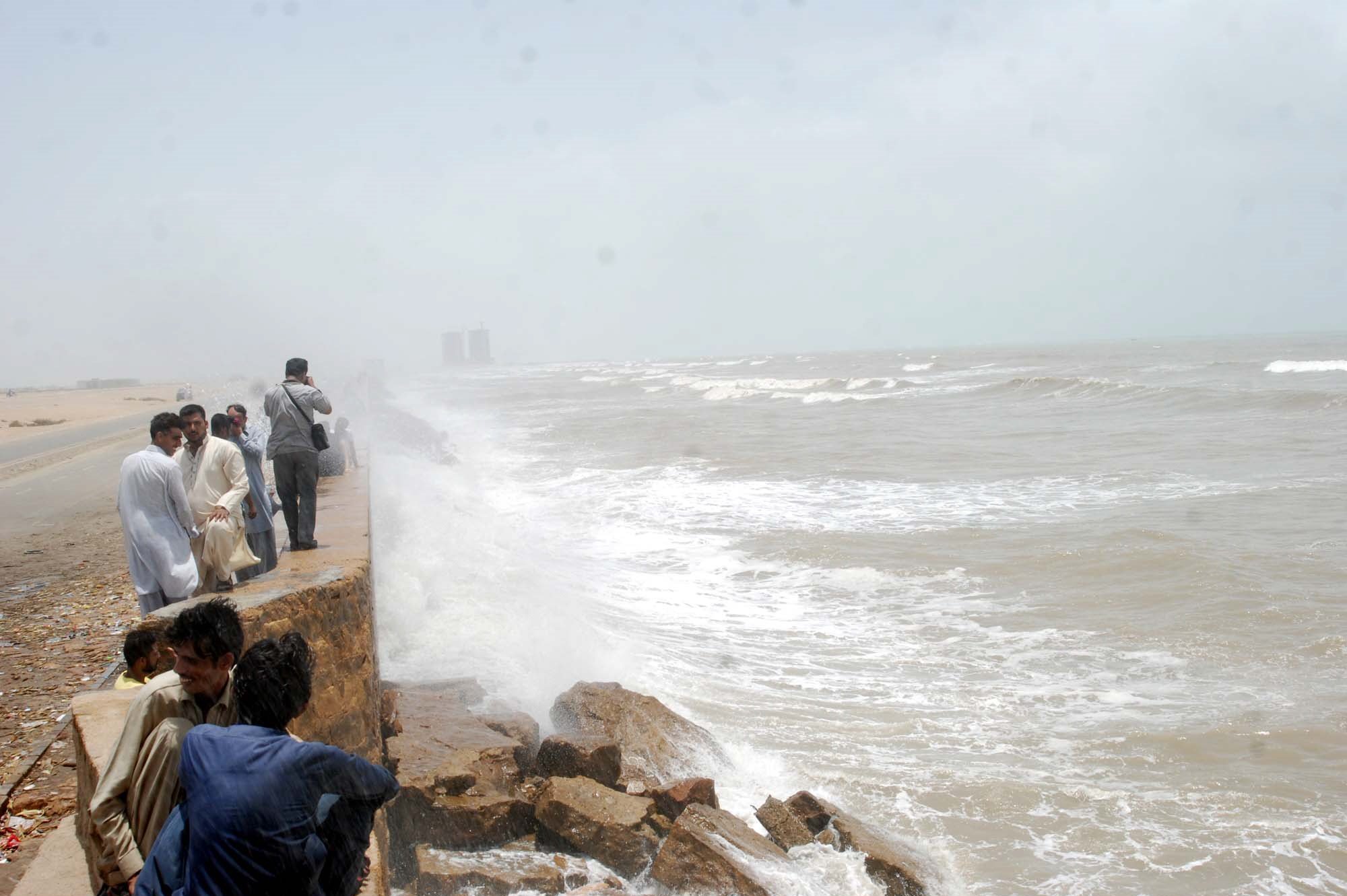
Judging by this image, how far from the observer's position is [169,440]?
4789 millimetres

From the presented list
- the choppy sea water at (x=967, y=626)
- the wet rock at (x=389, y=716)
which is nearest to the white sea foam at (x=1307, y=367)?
the choppy sea water at (x=967, y=626)

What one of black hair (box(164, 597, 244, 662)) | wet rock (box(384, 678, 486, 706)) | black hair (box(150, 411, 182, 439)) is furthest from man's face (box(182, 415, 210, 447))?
black hair (box(164, 597, 244, 662))

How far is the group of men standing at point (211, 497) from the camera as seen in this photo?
15.3ft

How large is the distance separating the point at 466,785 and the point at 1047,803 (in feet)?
11.0

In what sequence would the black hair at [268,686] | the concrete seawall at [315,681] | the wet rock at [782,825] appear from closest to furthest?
the black hair at [268,686] → the concrete seawall at [315,681] → the wet rock at [782,825]

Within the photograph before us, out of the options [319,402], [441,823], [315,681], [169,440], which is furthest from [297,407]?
[441,823]

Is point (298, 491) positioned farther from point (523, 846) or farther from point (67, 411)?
point (67, 411)

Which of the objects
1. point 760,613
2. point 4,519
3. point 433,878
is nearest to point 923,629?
point 760,613

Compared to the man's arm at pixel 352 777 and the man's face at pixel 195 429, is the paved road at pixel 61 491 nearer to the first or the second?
the man's face at pixel 195 429

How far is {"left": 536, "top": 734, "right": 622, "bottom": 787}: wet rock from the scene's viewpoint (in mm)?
5371

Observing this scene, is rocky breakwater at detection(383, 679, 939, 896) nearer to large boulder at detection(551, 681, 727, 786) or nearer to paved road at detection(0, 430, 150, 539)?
large boulder at detection(551, 681, 727, 786)

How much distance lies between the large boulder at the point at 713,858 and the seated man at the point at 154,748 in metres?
2.63

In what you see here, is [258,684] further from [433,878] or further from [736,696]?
[736,696]

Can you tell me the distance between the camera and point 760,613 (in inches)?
377
